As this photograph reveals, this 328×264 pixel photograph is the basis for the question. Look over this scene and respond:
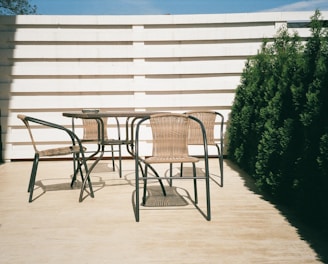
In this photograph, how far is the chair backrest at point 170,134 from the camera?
2.55 m

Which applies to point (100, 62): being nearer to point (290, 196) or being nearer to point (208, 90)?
point (208, 90)

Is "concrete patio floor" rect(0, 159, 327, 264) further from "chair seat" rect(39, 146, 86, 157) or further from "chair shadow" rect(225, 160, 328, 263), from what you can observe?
"chair seat" rect(39, 146, 86, 157)

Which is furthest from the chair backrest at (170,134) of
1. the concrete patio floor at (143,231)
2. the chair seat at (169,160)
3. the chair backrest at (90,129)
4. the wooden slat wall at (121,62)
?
the wooden slat wall at (121,62)

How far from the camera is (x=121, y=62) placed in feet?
17.7

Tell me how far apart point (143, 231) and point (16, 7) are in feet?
52.0

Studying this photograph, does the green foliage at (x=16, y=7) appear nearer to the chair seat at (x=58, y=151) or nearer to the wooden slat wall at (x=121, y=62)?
the wooden slat wall at (x=121, y=62)

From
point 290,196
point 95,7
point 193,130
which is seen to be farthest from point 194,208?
point 95,7

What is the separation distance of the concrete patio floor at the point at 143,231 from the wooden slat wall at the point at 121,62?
7.22 feet

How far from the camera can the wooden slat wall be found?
5301mm

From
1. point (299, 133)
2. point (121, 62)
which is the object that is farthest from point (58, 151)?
point (121, 62)

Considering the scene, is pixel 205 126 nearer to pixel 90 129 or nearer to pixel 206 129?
pixel 206 129

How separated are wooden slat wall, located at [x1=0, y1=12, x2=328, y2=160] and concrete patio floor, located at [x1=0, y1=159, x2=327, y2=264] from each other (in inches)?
86.7

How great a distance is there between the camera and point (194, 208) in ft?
9.18

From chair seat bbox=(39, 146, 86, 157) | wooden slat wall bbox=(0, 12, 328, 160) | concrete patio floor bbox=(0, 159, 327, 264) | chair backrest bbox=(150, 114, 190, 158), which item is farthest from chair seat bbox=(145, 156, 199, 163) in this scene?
wooden slat wall bbox=(0, 12, 328, 160)
